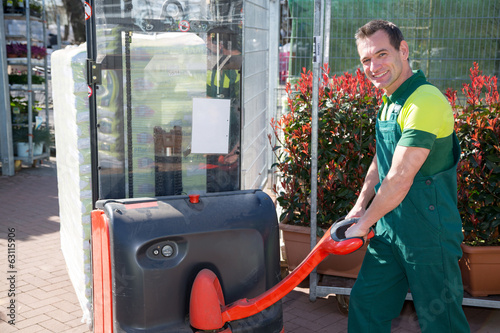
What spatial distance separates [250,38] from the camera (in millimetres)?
4746

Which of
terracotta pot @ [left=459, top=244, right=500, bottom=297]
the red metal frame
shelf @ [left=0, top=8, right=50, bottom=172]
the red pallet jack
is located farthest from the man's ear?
shelf @ [left=0, top=8, right=50, bottom=172]

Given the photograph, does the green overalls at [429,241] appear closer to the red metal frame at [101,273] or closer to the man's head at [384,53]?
the man's head at [384,53]

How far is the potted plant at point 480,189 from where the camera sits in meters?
3.63

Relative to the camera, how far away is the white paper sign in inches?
127

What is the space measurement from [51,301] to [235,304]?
1.90 m

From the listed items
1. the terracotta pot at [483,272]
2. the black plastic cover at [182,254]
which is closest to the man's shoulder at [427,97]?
the black plastic cover at [182,254]

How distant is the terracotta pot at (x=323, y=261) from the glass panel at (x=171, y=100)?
0.84 m

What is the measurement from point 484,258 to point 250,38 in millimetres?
2490

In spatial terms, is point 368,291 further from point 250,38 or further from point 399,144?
point 250,38

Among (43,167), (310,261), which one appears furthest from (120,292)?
(43,167)

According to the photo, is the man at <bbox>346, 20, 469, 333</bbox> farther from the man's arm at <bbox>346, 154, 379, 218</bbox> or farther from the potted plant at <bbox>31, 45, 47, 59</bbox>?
the potted plant at <bbox>31, 45, 47, 59</bbox>

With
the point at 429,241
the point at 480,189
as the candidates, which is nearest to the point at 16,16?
the point at 480,189

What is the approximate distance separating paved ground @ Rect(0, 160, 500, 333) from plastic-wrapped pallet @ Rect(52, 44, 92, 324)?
0.17 metres

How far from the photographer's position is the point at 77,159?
3.43 m
